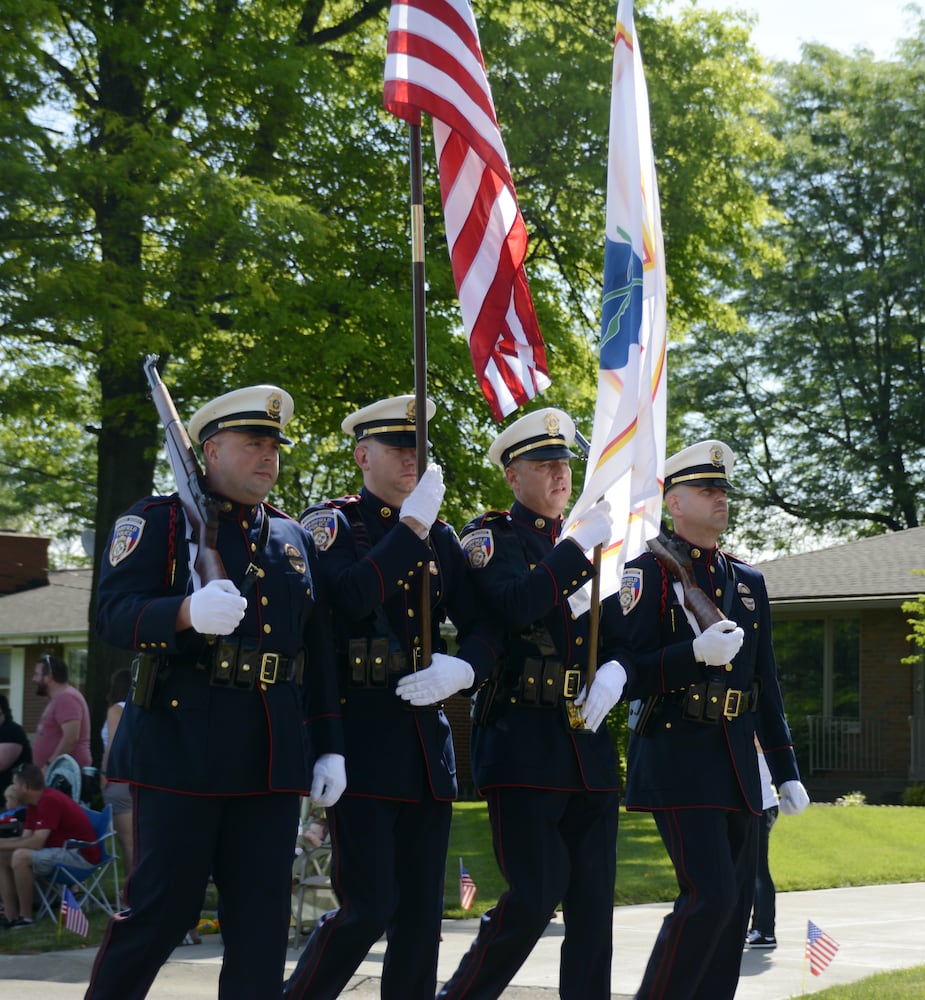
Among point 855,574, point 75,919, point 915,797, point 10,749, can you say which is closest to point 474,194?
point 75,919

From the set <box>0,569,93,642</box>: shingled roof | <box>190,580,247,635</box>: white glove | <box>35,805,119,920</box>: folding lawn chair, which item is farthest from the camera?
<box>0,569,93,642</box>: shingled roof

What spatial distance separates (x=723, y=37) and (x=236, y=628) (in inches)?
705

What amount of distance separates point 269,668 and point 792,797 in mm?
2431

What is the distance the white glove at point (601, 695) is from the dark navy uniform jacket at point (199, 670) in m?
1.01

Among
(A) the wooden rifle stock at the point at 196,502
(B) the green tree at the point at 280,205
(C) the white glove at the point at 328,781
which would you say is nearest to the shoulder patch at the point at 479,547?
(C) the white glove at the point at 328,781

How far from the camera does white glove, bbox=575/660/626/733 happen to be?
5695 mm

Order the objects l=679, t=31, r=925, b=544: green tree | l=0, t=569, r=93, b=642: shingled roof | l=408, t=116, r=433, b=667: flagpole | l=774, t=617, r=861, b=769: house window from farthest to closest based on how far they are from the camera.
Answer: l=679, t=31, r=925, b=544: green tree → l=0, t=569, r=93, b=642: shingled roof → l=774, t=617, r=861, b=769: house window → l=408, t=116, r=433, b=667: flagpole

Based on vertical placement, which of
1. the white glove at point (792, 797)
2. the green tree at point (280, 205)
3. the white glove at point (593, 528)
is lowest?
the white glove at point (792, 797)

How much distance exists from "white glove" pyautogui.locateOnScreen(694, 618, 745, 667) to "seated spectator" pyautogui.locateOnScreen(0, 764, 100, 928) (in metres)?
5.52

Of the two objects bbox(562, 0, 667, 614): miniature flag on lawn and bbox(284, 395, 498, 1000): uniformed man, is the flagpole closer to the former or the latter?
bbox(284, 395, 498, 1000): uniformed man

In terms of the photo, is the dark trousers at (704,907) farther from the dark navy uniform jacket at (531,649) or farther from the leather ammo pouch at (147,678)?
the leather ammo pouch at (147,678)

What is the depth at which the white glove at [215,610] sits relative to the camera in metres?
4.63

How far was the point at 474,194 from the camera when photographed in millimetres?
6297

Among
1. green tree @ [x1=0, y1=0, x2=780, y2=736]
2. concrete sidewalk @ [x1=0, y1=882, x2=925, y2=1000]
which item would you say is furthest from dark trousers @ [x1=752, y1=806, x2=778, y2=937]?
green tree @ [x1=0, y1=0, x2=780, y2=736]
